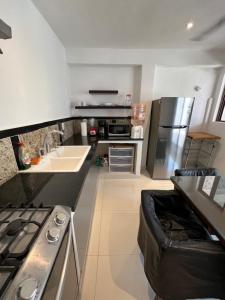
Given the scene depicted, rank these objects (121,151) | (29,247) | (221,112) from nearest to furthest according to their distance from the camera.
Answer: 1. (29,247)
2. (121,151)
3. (221,112)

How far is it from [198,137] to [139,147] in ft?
3.98

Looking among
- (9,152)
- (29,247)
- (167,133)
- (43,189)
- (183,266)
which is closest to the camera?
(29,247)

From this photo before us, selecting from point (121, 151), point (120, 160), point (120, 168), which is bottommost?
point (120, 168)

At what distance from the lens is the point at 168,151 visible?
2.89m

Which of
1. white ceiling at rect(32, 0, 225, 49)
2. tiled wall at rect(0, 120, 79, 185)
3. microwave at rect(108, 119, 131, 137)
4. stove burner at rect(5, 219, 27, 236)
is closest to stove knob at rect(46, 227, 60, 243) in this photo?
stove burner at rect(5, 219, 27, 236)

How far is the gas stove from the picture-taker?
430 millimetres

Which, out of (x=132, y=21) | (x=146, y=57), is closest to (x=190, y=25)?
(x=132, y=21)

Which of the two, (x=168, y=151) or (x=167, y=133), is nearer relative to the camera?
(x=167, y=133)

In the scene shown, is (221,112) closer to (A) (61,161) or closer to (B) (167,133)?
(B) (167,133)

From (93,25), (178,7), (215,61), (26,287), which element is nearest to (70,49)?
(93,25)

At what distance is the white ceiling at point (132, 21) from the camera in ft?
5.22

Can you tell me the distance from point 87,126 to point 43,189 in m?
2.27

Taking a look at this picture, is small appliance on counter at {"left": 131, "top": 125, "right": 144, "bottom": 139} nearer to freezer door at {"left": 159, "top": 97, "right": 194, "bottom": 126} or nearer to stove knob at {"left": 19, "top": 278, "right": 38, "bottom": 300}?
freezer door at {"left": 159, "top": 97, "right": 194, "bottom": 126}

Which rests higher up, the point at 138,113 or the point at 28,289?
the point at 138,113
